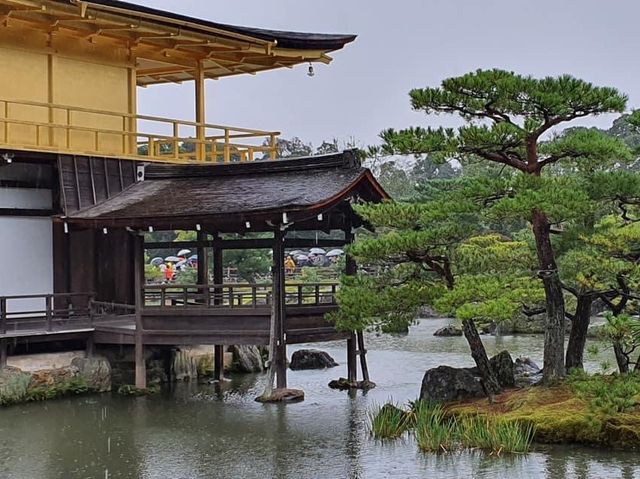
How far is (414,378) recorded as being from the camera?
14047mm

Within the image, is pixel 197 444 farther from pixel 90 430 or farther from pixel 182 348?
pixel 182 348

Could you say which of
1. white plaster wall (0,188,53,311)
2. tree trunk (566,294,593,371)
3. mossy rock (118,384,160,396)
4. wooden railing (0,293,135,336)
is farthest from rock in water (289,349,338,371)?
tree trunk (566,294,593,371)

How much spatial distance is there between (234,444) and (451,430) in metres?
2.22

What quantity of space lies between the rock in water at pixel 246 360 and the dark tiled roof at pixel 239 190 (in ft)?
10.1

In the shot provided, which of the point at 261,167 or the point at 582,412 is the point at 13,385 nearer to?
the point at 261,167

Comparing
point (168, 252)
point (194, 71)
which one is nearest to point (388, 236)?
point (194, 71)

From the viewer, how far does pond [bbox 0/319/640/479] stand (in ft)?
27.4

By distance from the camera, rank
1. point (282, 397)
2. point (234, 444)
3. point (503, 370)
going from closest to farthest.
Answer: point (234, 444) < point (503, 370) < point (282, 397)

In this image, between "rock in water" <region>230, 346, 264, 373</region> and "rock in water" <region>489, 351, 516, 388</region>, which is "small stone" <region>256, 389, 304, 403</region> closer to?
"rock in water" <region>489, 351, 516, 388</region>

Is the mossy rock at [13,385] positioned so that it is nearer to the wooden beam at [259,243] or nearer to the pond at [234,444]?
the pond at [234,444]

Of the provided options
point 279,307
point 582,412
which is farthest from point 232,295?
point 582,412

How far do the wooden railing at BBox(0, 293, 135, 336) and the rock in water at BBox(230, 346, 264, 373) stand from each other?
79.1 inches

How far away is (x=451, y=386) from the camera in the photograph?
10.8 meters

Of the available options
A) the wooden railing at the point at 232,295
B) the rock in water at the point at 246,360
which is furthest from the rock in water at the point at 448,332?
the wooden railing at the point at 232,295
